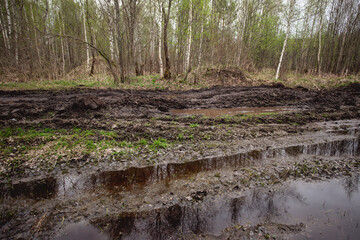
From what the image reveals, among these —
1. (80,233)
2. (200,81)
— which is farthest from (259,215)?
(200,81)

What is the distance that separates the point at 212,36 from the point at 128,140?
43.7 feet

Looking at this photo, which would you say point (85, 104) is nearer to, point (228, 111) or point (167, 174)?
point (167, 174)

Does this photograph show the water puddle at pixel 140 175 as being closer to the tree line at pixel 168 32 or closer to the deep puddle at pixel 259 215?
the deep puddle at pixel 259 215

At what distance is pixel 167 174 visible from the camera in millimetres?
3605

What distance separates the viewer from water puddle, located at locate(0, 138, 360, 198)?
9.97 feet

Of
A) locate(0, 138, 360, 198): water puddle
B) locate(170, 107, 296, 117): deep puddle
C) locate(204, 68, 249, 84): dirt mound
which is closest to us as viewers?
locate(0, 138, 360, 198): water puddle

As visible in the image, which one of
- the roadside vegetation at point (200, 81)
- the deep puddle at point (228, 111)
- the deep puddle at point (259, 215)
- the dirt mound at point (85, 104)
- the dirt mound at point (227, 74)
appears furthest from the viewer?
the dirt mound at point (227, 74)

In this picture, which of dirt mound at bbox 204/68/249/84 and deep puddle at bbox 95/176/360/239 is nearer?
deep puddle at bbox 95/176/360/239

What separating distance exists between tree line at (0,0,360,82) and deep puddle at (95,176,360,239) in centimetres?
1282

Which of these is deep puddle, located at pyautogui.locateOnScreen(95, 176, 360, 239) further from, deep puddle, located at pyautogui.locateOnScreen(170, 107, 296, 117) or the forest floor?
deep puddle, located at pyautogui.locateOnScreen(170, 107, 296, 117)

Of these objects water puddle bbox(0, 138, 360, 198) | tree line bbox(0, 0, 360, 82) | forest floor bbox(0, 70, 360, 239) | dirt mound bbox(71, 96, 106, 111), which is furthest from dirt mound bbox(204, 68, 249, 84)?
water puddle bbox(0, 138, 360, 198)

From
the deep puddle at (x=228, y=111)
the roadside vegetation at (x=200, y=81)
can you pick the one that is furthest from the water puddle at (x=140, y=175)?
the roadside vegetation at (x=200, y=81)

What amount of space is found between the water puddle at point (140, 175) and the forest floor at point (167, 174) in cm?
2

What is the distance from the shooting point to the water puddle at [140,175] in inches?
120
